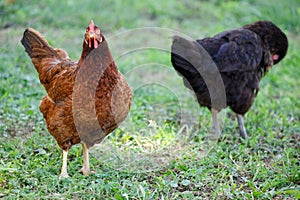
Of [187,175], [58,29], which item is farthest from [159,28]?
[187,175]

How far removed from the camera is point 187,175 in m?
4.47

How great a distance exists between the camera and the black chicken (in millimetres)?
5355

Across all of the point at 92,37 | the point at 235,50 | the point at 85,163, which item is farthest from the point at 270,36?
the point at 85,163

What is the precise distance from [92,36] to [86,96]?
54 centimetres

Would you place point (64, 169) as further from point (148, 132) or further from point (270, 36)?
point (270, 36)

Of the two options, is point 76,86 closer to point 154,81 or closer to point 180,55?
point 180,55

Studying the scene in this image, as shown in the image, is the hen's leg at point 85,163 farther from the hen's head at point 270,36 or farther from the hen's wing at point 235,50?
the hen's head at point 270,36

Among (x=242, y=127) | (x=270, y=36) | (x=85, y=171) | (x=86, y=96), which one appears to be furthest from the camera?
(x=270, y=36)

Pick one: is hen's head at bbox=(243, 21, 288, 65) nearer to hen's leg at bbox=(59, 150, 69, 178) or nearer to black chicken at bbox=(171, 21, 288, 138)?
black chicken at bbox=(171, 21, 288, 138)

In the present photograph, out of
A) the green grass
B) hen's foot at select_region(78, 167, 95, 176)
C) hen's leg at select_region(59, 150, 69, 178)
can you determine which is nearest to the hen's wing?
the green grass

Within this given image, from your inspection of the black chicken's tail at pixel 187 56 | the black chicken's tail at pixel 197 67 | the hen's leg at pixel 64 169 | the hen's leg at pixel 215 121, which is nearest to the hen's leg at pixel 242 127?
the hen's leg at pixel 215 121

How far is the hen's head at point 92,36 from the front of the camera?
399 cm

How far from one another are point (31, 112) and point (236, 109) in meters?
2.52

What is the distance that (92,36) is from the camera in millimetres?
3984
